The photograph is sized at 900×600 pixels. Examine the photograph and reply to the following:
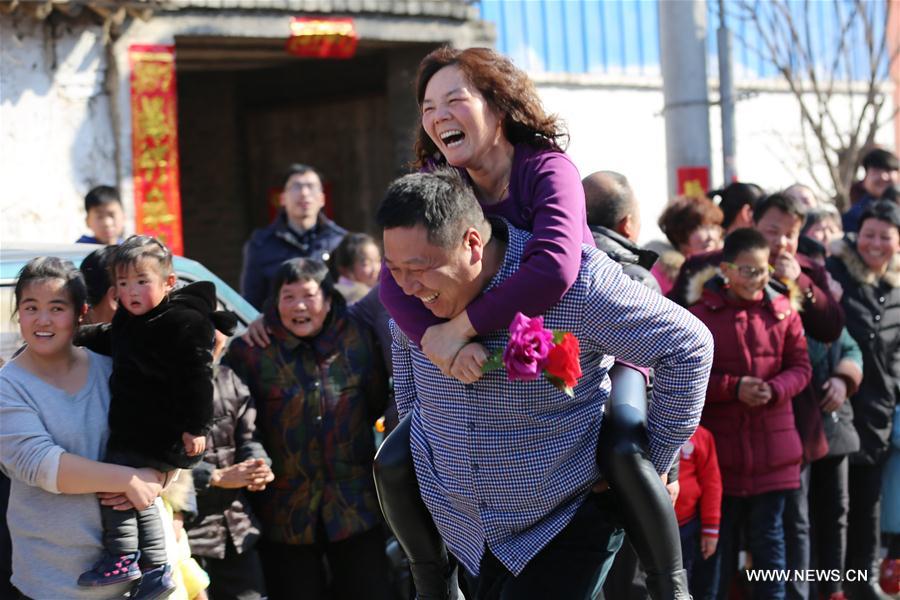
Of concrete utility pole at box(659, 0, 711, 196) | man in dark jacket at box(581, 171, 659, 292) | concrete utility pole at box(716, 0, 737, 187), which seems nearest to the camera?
man in dark jacket at box(581, 171, 659, 292)

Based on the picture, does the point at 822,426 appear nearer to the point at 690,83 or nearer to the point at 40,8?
the point at 690,83

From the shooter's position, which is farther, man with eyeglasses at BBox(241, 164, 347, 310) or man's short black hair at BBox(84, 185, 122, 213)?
man with eyeglasses at BBox(241, 164, 347, 310)

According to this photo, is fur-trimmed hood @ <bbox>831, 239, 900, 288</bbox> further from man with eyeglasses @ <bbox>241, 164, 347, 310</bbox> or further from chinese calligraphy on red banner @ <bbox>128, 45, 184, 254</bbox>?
chinese calligraphy on red banner @ <bbox>128, 45, 184, 254</bbox>

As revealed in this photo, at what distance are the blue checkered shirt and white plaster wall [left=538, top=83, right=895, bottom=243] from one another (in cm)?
1007

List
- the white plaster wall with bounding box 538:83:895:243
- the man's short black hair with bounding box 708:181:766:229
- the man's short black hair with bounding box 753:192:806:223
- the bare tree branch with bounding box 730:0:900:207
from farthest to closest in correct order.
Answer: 1. the white plaster wall with bounding box 538:83:895:243
2. the bare tree branch with bounding box 730:0:900:207
3. the man's short black hair with bounding box 708:181:766:229
4. the man's short black hair with bounding box 753:192:806:223

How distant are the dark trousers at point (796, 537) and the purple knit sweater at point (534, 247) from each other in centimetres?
304

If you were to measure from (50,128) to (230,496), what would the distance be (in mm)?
5235

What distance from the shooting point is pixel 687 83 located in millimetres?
9328

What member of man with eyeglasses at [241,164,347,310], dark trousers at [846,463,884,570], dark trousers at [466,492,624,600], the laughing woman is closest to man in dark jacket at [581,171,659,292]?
dark trousers at [466,492,624,600]

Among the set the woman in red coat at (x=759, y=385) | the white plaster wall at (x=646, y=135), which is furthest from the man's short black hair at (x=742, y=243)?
the white plaster wall at (x=646, y=135)

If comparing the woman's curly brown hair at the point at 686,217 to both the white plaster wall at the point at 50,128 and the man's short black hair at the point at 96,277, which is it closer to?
the man's short black hair at the point at 96,277

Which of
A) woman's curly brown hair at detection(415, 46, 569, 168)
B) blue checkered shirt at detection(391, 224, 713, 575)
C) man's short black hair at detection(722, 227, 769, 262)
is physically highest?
woman's curly brown hair at detection(415, 46, 569, 168)

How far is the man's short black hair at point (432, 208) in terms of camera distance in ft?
9.93

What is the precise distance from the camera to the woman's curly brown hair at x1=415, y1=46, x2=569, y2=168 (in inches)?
132
